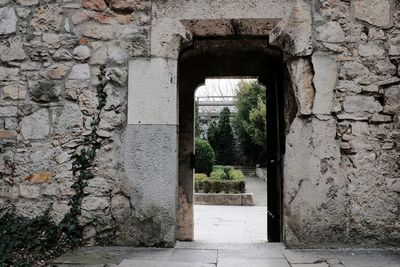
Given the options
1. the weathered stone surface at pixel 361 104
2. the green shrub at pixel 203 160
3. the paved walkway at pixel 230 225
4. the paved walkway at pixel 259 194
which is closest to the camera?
the weathered stone surface at pixel 361 104

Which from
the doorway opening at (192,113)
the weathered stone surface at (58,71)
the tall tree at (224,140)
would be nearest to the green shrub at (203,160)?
the tall tree at (224,140)

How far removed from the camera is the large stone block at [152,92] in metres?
3.15

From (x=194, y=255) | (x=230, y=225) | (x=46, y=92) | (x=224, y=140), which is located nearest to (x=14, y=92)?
(x=46, y=92)

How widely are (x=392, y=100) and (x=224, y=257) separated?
1840 mm

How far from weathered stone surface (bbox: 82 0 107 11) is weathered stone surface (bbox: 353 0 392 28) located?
6.96ft

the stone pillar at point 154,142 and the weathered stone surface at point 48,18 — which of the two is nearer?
the stone pillar at point 154,142

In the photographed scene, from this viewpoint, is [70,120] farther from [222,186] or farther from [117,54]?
[222,186]

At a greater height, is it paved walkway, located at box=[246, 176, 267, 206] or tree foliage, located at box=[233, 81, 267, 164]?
tree foliage, located at box=[233, 81, 267, 164]

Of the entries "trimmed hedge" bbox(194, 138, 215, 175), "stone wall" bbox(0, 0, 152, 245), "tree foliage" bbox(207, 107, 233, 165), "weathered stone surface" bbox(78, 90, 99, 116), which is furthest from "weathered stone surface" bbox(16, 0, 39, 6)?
"tree foliage" bbox(207, 107, 233, 165)

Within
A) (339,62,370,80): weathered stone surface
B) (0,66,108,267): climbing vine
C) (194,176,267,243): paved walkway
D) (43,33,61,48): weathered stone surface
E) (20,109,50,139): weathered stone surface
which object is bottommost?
(194,176,267,243): paved walkway

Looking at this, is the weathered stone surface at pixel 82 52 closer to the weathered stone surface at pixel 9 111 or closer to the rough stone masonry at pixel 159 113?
the rough stone masonry at pixel 159 113

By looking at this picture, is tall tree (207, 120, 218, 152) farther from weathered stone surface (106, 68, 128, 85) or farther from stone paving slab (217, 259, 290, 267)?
stone paving slab (217, 259, 290, 267)

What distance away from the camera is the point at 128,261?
8.70ft

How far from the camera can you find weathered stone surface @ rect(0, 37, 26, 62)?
326cm
